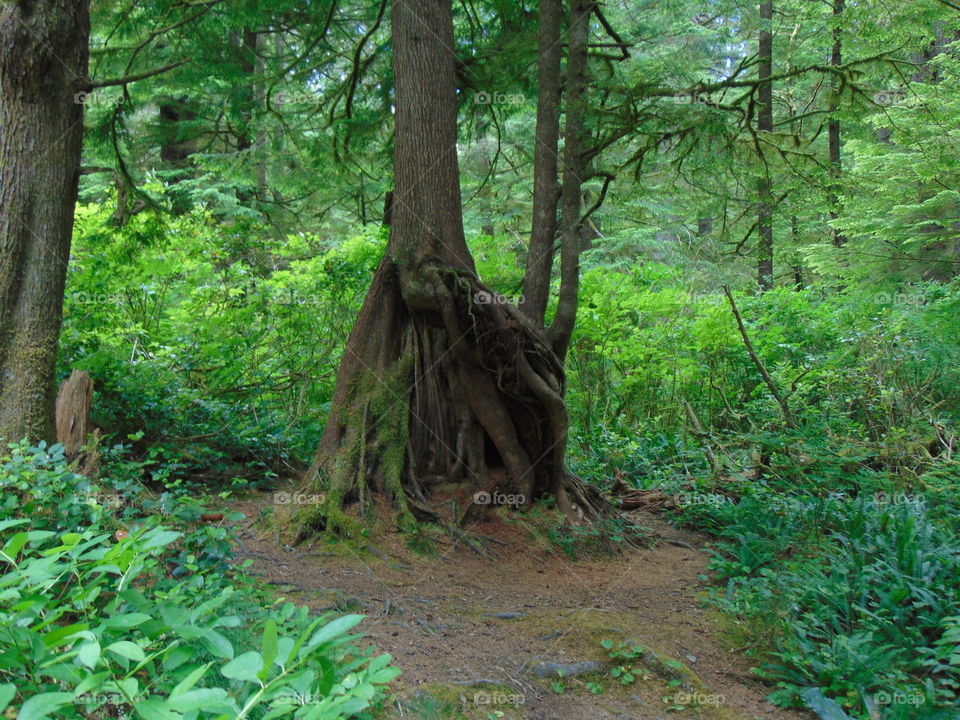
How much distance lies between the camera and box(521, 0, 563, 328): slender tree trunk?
7484mm

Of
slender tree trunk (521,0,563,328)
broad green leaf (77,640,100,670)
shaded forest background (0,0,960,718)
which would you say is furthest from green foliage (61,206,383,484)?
broad green leaf (77,640,100,670)

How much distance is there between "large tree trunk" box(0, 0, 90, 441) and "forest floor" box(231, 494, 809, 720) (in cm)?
184

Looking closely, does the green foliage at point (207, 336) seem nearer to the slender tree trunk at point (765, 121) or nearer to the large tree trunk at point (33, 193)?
the large tree trunk at point (33, 193)

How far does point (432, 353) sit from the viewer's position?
6.42m

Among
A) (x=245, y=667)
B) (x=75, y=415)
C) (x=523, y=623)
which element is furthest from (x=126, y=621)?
(x=75, y=415)

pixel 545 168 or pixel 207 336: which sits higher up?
pixel 545 168

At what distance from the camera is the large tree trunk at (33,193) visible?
14.9ft

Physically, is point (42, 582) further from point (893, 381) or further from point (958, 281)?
point (958, 281)

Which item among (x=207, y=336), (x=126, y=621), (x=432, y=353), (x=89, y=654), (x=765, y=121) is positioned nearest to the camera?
(x=89, y=654)

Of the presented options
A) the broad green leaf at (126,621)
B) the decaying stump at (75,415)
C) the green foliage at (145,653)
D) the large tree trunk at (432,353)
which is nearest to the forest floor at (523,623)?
the large tree trunk at (432,353)

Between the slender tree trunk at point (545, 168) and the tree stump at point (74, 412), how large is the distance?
4.20m

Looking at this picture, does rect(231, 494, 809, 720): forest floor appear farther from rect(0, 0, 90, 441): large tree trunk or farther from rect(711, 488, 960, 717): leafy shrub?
rect(0, 0, 90, 441): large tree trunk

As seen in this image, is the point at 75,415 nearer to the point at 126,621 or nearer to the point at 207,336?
the point at 207,336

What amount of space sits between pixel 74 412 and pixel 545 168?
200 inches
